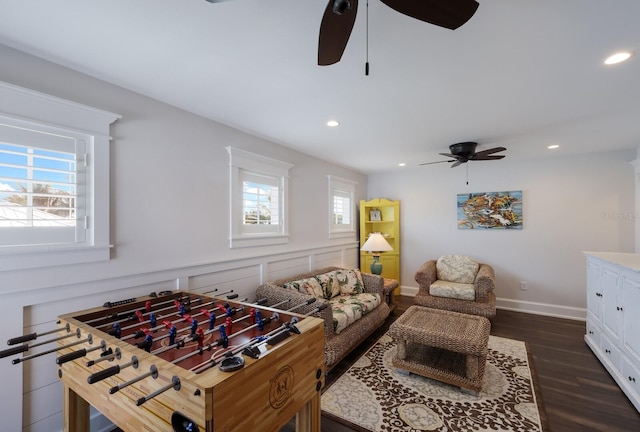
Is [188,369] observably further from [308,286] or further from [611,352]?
[611,352]

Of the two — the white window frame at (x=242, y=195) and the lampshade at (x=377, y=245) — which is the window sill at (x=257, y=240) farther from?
the lampshade at (x=377, y=245)

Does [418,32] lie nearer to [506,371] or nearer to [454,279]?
[506,371]

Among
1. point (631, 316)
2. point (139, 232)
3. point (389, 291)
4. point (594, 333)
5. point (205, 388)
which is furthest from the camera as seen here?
point (389, 291)

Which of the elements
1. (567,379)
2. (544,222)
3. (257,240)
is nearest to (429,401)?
(567,379)

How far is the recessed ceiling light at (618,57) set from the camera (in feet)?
5.53

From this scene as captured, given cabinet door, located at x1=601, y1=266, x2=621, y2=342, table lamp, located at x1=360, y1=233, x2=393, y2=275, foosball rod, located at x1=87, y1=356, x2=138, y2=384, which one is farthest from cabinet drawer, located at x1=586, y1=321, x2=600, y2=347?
foosball rod, located at x1=87, y1=356, x2=138, y2=384

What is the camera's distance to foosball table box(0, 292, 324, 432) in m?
1.06

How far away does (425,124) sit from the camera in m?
2.91

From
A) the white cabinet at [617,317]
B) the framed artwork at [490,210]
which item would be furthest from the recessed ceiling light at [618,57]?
the framed artwork at [490,210]

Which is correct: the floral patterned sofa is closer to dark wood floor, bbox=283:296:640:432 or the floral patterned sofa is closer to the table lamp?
dark wood floor, bbox=283:296:640:432

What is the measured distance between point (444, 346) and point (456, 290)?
1783mm

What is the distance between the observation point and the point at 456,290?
3980mm

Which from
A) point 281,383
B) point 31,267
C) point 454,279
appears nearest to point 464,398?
point 281,383

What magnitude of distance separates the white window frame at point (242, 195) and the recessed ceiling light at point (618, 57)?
114 inches
